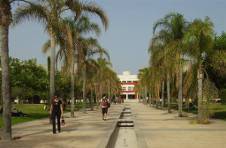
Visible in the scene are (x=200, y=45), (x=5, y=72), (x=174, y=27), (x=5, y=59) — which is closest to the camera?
(x=5, y=59)

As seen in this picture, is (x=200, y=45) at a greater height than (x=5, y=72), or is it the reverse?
(x=200, y=45)

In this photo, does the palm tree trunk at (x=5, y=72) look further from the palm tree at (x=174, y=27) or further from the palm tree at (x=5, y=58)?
the palm tree at (x=174, y=27)

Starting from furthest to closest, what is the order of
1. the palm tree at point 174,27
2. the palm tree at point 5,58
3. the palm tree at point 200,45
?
1. the palm tree at point 174,27
2. the palm tree at point 200,45
3. the palm tree at point 5,58

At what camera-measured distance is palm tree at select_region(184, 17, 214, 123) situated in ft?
100

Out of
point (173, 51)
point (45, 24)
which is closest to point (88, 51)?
point (173, 51)

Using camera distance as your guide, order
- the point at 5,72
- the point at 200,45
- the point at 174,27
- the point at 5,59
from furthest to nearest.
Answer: the point at 174,27 → the point at 200,45 → the point at 5,72 → the point at 5,59

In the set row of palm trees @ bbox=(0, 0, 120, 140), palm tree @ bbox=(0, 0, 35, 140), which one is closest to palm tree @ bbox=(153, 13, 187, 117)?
row of palm trees @ bbox=(0, 0, 120, 140)

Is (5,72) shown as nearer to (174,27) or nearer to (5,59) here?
(5,59)

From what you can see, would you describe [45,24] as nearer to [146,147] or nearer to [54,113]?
[54,113]

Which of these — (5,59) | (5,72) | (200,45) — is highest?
(200,45)

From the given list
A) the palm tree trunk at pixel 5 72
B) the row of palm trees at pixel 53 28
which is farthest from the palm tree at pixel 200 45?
the palm tree trunk at pixel 5 72

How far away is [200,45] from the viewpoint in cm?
3092

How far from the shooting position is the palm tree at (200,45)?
100 ft

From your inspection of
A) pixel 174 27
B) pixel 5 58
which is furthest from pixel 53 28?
pixel 174 27
